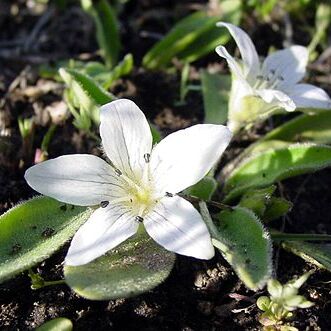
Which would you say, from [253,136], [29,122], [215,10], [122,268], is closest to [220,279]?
[122,268]

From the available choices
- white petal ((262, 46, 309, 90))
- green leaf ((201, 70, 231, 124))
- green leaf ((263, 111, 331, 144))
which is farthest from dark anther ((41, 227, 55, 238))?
white petal ((262, 46, 309, 90))

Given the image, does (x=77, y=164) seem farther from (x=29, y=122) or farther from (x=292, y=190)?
(x=292, y=190)

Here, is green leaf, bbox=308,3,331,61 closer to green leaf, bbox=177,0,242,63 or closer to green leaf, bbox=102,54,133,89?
green leaf, bbox=177,0,242,63

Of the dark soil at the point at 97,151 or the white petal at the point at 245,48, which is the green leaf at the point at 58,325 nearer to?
the dark soil at the point at 97,151

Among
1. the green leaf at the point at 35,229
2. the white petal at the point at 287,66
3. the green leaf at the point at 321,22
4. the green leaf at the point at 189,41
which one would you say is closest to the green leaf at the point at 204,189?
the green leaf at the point at 35,229

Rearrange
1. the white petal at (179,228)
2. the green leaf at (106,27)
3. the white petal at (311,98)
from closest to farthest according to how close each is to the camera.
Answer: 1. the white petal at (179,228)
2. the white petal at (311,98)
3. the green leaf at (106,27)

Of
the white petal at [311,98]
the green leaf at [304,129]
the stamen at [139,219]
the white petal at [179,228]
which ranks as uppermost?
the white petal at [179,228]
